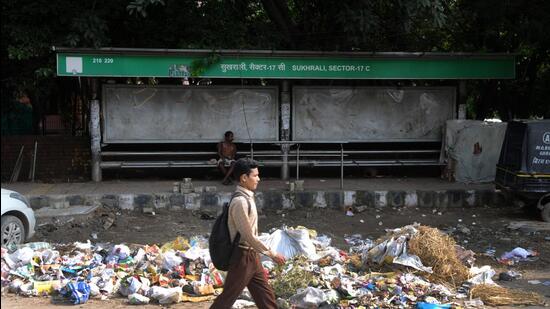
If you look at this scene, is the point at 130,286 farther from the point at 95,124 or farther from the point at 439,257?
the point at 95,124

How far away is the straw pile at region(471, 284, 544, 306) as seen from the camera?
6.47m

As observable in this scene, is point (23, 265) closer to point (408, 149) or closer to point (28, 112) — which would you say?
point (408, 149)

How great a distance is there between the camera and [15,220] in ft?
27.7

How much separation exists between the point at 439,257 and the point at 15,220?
5722 millimetres

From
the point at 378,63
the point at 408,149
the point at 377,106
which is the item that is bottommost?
the point at 408,149

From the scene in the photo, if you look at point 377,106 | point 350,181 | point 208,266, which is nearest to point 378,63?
point 377,106

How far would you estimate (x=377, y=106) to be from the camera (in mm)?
14305

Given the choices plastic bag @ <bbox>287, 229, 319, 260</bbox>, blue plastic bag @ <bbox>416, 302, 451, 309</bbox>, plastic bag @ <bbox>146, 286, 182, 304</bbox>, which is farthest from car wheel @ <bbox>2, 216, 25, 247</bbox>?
blue plastic bag @ <bbox>416, 302, 451, 309</bbox>

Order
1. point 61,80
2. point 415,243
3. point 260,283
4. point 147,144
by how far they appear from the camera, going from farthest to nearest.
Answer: point 61,80 < point 147,144 < point 415,243 < point 260,283

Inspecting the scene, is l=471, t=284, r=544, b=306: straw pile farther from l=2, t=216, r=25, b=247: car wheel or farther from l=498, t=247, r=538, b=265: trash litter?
l=2, t=216, r=25, b=247: car wheel

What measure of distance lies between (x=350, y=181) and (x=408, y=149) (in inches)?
78.8

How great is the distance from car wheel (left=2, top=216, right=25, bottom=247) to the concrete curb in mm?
2892

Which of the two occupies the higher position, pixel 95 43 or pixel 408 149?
pixel 95 43

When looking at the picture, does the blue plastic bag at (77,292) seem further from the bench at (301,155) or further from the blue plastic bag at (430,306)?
the bench at (301,155)
